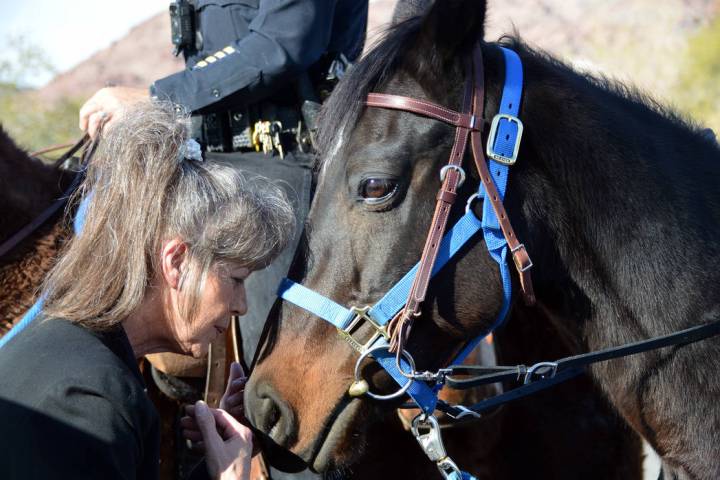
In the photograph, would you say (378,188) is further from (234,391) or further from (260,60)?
(260,60)

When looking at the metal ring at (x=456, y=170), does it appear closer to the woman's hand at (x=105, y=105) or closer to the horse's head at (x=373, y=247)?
the horse's head at (x=373, y=247)

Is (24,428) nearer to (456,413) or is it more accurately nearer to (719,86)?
(456,413)

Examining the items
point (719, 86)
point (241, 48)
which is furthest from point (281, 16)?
point (719, 86)

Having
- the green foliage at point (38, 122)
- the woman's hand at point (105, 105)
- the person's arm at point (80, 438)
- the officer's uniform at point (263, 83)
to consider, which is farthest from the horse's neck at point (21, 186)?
the green foliage at point (38, 122)

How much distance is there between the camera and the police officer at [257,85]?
3.35 m

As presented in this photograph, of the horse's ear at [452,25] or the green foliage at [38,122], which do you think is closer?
the horse's ear at [452,25]

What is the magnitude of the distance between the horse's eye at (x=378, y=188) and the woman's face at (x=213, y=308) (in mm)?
416

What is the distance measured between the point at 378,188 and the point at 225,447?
84 cm

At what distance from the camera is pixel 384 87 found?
246cm

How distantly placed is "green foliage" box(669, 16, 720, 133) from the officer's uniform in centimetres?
2383

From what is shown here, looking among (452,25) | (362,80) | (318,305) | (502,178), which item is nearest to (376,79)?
(362,80)

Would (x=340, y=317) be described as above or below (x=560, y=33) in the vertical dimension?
above

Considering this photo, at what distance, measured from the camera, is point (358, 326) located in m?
Answer: 2.38

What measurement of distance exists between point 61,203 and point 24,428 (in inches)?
58.7
